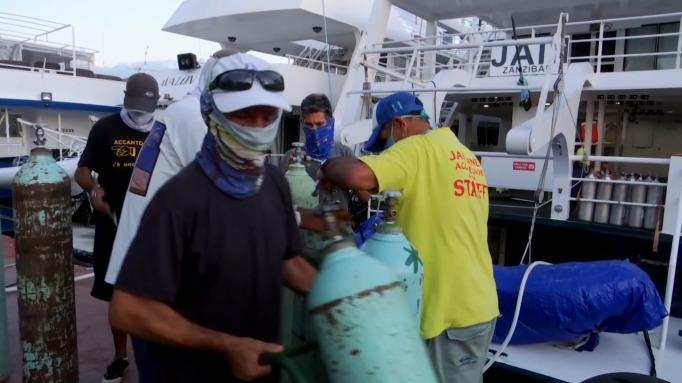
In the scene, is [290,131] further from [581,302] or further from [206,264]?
[206,264]

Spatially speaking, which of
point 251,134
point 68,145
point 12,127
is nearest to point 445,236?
point 251,134

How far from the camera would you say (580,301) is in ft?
12.7

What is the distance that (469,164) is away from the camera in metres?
2.58

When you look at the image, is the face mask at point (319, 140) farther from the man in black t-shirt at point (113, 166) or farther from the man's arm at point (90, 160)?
the man's arm at point (90, 160)

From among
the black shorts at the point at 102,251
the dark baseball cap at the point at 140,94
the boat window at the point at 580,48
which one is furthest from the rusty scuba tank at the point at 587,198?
the boat window at the point at 580,48

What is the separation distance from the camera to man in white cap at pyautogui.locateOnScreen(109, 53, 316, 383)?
1.39 meters

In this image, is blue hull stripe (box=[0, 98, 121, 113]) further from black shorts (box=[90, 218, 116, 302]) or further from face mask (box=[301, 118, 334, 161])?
face mask (box=[301, 118, 334, 161])

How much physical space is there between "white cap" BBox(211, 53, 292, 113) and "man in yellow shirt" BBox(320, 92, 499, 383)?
81 centimetres

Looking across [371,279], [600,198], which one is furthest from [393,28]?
[371,279]

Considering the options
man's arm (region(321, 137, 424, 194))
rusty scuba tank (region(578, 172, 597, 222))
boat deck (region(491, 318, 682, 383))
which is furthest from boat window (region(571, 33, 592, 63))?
man's arm (region(321, 137, 424, 194))

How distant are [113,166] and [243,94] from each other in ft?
7.62

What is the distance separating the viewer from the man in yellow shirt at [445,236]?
245 cm

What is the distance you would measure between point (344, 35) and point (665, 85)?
28.9ft

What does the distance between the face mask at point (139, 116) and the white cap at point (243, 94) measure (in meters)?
2.11
